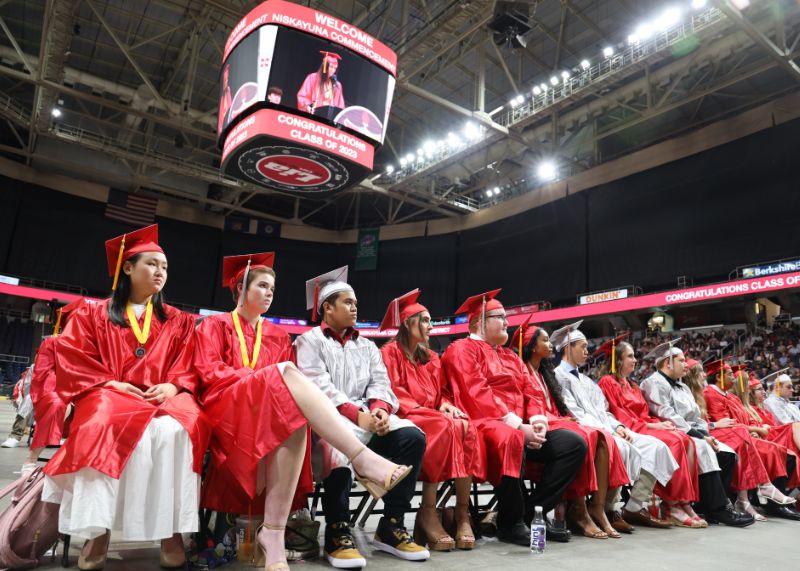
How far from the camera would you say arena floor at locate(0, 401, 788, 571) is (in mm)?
2424

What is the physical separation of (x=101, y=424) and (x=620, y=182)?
56.6 feet

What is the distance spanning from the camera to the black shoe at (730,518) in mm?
4188

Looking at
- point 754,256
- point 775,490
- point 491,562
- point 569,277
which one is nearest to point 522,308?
point 569,277

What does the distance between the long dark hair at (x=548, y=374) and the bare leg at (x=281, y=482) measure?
7.98ft

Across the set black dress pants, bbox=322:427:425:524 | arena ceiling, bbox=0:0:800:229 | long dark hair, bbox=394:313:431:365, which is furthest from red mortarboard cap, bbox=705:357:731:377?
arena ceiling, bbox=0:0:800:229

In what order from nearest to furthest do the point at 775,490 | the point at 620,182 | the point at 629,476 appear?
the point at 629,476 → the point at 775,490 → the point at 620,182

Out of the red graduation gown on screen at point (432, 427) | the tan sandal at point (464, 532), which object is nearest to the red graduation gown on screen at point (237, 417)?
the red graduation gown on screen at point (432, 427)

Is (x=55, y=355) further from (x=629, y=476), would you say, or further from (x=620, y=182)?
(x=620, y=182)

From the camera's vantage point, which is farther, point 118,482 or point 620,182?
point 620,182

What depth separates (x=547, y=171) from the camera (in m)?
17.9

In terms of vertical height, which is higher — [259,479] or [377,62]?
[377,62]

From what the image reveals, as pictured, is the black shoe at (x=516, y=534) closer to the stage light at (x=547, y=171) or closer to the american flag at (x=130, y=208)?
the stage light at (x=547, y=171)

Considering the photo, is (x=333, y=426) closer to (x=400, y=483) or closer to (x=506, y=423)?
Result: (x=400, y=483)

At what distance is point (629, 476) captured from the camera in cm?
382
